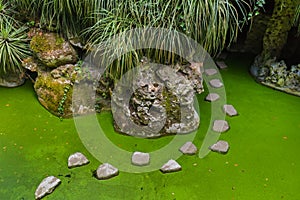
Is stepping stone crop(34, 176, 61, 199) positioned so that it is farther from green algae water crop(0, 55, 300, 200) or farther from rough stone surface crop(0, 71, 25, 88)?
rough stone surface crop(0, 71, 25, 88)

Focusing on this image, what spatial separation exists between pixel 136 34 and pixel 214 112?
987 millimetres

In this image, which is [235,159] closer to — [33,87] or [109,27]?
[109,27]

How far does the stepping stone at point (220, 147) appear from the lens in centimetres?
267

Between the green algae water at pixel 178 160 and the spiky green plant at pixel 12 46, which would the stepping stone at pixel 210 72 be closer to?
the green algae water at pixel 178 160

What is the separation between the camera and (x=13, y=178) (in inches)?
96.1

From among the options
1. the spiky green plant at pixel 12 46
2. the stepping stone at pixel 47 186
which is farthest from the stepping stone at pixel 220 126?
the spiky green plant at pixel 12 46

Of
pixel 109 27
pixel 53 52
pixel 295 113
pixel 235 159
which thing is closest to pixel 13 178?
pixel 53 52

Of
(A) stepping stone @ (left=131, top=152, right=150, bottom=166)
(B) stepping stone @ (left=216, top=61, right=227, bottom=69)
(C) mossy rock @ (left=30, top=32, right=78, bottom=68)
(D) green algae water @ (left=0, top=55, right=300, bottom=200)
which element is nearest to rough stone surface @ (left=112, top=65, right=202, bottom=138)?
(D) green algae water @ (left=0, top=55, right=300, bottom=200)

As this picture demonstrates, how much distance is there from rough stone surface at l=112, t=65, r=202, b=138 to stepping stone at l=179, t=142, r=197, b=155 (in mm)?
166

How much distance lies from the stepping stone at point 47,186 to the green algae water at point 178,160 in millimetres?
35

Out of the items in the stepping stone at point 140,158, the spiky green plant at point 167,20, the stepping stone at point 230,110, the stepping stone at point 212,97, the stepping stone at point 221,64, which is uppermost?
the spiky green plant at point 167,20

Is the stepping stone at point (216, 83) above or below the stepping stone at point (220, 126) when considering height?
above

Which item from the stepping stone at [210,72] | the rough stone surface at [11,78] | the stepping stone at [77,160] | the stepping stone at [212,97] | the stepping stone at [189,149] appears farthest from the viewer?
the stepping stone at [210,72]

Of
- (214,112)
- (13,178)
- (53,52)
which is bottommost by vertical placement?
(13,178)
